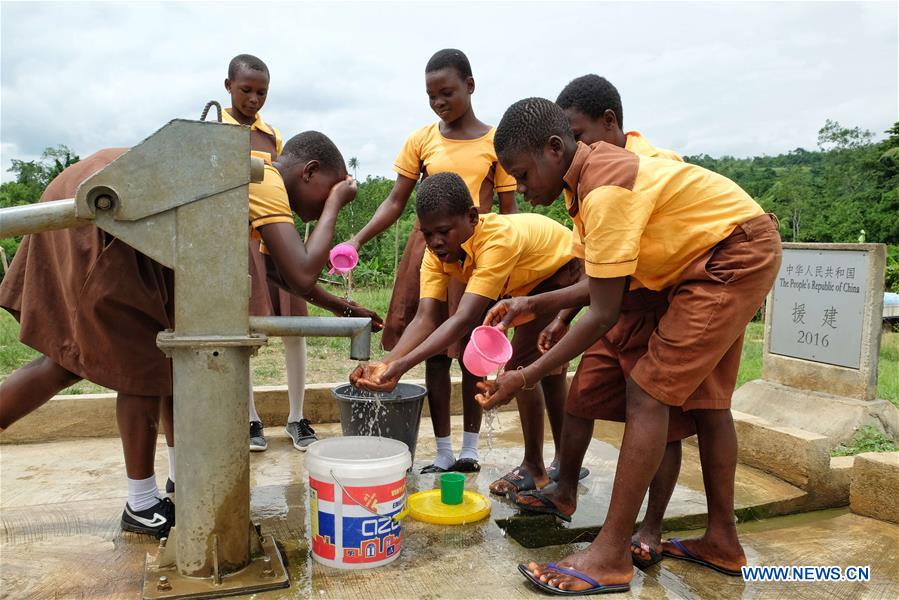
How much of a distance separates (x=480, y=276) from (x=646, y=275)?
713 mm

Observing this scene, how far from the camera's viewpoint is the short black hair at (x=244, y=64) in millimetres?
3863

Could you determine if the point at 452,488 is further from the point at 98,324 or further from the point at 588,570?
the point at 98,324

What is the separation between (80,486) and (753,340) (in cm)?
826

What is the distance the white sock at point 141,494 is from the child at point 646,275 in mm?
1267

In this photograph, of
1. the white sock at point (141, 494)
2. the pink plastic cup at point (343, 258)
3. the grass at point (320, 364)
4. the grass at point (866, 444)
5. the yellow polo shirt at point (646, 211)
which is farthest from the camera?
the grass at point (320, 364)

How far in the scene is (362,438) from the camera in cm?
244

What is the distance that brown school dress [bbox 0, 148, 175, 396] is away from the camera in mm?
2314

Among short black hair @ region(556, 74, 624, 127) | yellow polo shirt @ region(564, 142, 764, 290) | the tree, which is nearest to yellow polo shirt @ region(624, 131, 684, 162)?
short black hair @ region(556, 74, 624, 127)

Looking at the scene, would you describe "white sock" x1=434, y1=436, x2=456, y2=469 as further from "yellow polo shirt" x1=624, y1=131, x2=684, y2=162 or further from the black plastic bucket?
"yellow polo shirt" x1=624, y1=131, x2=684, y2=162

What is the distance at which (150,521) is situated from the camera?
8.21 ft

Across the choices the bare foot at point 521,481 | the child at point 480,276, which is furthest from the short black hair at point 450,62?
the bare foot at point 521,481

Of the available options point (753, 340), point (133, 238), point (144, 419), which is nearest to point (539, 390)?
point (144, 419)

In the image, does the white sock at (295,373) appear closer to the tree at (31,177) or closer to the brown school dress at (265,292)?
the brown school dress at (265,292)

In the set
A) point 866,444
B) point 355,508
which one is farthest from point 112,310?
point 866,444
